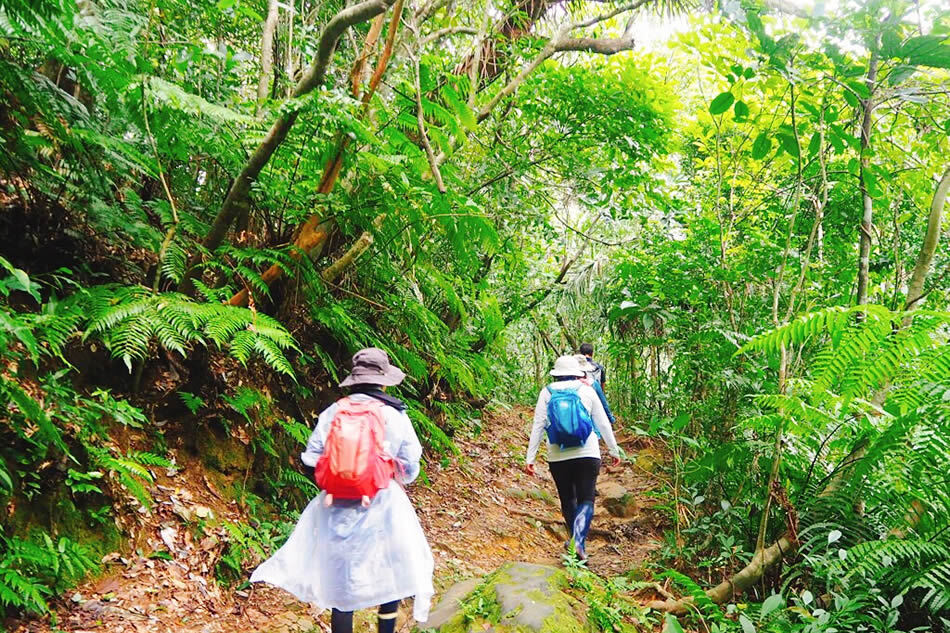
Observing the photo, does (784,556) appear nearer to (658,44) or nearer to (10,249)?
(10,249)

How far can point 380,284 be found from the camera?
18.3 feet

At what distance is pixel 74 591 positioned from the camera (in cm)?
267

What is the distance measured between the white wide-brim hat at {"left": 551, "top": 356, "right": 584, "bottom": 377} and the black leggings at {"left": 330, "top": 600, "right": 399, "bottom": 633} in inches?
101

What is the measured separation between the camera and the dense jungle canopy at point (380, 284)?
9.60ft

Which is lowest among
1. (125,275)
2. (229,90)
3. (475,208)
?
(125,275)

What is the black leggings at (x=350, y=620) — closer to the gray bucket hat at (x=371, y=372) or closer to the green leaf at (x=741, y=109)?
the gray bucket hat at (x=371, y=372)

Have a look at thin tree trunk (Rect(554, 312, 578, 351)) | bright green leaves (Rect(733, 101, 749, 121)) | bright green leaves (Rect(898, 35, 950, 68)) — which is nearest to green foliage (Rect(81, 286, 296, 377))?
bright green leaves (Rect(733, 101, 749, 121))

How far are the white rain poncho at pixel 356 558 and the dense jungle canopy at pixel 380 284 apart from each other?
859mm

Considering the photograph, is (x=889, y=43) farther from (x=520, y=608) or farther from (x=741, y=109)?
(x=520, y=608)

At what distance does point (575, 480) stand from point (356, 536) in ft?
8.40

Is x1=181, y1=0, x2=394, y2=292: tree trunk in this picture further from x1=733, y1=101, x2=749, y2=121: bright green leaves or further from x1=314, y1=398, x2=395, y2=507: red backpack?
x1=733, y1=101, x2=749, y2=121: bright green leaves

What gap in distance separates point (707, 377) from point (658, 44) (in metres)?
6.29

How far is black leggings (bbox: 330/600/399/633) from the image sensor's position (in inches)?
106

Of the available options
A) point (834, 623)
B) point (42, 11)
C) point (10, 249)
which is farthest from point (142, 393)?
point (834, 623)
